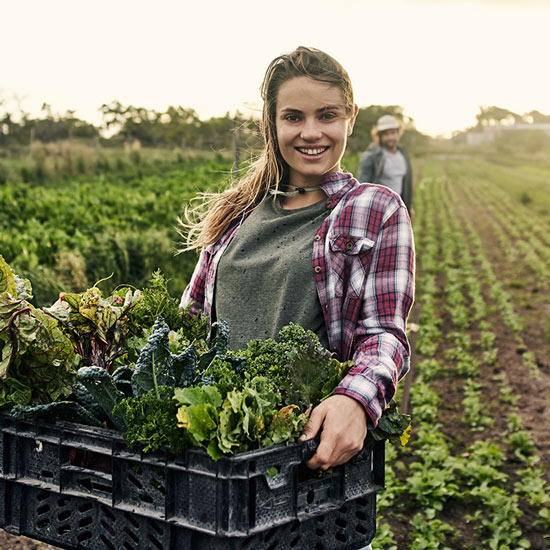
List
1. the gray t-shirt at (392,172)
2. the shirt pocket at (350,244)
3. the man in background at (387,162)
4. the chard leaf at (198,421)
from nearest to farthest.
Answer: the chard leaf at (198,421)
the shirt pocket at (350,244)
the man in background at (387,162)
the gray t-shirt at (392,172)

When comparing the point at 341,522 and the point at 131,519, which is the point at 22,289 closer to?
the point at 131,519

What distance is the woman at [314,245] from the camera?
1.76 metres

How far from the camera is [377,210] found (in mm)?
1883

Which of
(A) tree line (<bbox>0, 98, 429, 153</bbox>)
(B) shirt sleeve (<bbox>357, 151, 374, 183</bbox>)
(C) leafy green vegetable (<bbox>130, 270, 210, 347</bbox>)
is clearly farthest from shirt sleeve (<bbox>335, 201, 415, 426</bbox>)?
(A) tree line (<bbox>0, 98, 429, 153</bbox>)

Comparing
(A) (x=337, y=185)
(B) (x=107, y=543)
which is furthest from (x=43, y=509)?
(A) (x=337, y=185)

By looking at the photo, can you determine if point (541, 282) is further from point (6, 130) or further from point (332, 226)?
point (6, 130)

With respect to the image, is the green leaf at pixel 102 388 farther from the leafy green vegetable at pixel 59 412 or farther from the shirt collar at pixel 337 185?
the shirt collar at pixel 337 185

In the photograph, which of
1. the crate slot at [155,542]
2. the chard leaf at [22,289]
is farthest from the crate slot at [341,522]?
the chard leaf at [22,289]

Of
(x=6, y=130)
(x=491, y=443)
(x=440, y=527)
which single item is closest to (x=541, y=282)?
(x=491, y=443)

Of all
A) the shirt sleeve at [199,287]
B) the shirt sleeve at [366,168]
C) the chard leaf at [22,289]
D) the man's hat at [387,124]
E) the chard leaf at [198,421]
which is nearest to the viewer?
the chard leaf at [198,421]

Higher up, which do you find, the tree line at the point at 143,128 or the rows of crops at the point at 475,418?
the tree line at the point at 143,128

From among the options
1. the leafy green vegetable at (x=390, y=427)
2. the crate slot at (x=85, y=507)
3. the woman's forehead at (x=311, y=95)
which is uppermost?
the woman's forehead at (x=311, y=95)

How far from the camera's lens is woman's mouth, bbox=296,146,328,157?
206 cm

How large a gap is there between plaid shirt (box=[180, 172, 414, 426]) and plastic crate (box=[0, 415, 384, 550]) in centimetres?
28
